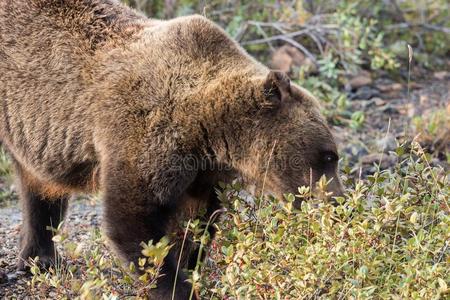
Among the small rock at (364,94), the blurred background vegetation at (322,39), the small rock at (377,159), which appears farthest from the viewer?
the small rock at (364,94)

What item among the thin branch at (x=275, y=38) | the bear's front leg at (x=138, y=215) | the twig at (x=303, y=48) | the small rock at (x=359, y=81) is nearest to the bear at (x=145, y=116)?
the bear's front leg at (x=138, y=215)

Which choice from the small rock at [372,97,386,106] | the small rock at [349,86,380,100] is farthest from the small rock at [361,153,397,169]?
the small rock at [349,86,380,100]

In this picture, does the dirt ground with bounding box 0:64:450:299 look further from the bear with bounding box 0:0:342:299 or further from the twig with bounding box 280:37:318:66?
the bear with bounding box 0:0:342:299

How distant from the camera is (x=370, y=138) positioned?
8.57 metres

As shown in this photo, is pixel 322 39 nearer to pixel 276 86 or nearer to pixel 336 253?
pixel 276 86

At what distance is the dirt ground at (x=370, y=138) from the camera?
6.11 meters

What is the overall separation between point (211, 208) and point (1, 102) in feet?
5.08

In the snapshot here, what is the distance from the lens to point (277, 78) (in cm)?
504

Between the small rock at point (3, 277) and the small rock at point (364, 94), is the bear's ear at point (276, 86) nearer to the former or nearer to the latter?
the small rock at point (3, 277)

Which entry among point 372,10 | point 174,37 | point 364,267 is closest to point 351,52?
point 372,10

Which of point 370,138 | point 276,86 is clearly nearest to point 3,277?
point 276,86

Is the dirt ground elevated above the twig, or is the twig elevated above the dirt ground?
the twig

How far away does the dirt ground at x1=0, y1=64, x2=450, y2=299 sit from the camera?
6.11m

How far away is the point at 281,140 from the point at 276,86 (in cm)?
32
